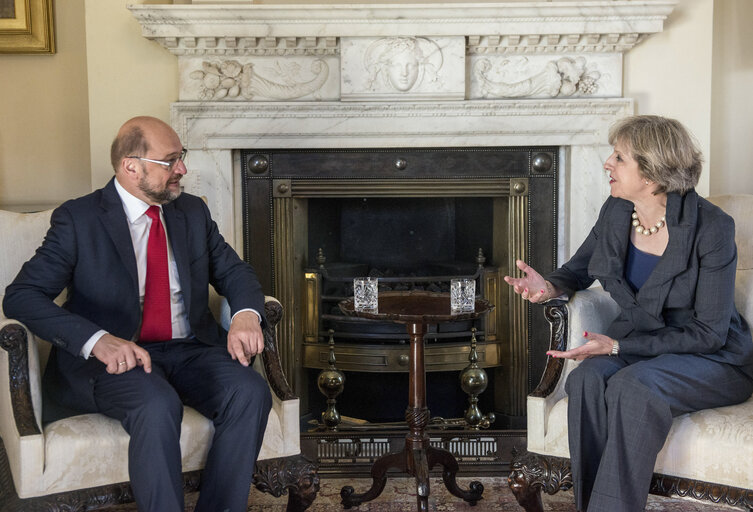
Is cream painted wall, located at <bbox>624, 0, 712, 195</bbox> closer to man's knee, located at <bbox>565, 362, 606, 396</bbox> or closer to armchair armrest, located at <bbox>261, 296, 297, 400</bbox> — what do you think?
man's knee, located at <bbox>565, 362, 606, 396</bbox>

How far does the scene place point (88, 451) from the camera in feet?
6.57

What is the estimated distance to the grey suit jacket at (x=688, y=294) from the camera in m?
2.16

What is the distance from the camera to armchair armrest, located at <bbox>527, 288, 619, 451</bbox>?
2.27 metres

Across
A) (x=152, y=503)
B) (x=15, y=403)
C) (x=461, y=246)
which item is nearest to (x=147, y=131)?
(x=15, y=403)

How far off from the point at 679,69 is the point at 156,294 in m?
2.20

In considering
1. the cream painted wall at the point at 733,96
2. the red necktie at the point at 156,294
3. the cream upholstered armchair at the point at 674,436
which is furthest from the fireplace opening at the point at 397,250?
the red necktie at the point at 156,294

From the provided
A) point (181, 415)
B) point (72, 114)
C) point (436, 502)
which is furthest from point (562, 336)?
point (72, 114)

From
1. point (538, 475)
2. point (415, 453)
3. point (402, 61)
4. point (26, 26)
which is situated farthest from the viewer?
point (26, 26)

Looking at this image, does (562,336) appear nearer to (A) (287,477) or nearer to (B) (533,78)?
(A) (287,477)

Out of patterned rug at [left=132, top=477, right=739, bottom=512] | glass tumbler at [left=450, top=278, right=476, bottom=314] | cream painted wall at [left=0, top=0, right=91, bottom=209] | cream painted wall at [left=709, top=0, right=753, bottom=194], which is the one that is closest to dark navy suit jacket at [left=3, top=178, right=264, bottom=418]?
glass tumbler at [left=450, top=278, right=476, bottom=314]

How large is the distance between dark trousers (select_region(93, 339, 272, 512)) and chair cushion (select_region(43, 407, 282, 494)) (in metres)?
0.05

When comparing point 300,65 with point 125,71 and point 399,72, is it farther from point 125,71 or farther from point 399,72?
point 125,71

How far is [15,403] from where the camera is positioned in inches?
79.3

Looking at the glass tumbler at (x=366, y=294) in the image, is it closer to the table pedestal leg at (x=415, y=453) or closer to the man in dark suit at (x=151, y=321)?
the table pedestal leg at (x=415, y=453)
